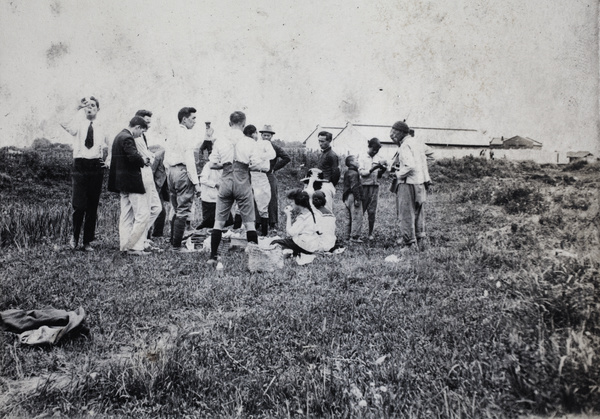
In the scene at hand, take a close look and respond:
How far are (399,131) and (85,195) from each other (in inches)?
187

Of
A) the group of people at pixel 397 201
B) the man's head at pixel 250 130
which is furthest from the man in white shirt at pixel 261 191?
the group of people at pixel 397 201

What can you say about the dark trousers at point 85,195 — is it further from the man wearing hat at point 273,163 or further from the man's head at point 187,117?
the man wearing hat at point 273,163

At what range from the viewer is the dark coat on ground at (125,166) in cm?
616

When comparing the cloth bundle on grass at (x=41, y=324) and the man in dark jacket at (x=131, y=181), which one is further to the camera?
the man in dark jacket at (x=131, y=181)

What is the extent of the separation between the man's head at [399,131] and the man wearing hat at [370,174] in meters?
1.07

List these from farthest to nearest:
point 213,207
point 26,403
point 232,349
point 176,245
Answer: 1. point 213,207
2. point 176,245
3. point 232,349
4. point 26,403

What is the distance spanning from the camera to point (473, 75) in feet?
18.5

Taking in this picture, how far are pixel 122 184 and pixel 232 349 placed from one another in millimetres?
4051

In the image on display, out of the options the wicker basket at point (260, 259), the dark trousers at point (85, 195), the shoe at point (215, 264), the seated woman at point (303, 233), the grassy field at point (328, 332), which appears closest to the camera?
the grassy field at point (328, 332)

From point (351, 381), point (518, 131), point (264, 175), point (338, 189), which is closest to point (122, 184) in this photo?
point (264, 175)

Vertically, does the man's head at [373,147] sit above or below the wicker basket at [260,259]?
above

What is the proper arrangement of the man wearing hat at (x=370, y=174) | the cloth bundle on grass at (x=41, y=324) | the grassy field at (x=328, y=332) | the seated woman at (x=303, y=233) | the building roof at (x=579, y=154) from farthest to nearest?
1. the man wearing hat at (x=370, y=174)
2. the seated woman at (x=303, y=233)
3. the building roof at (x=579, y=154)
4. the cloth bundle on grass at (x=41, y=324)
5. the grassy field at (x=328, y=332)

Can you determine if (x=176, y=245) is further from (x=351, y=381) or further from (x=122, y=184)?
(x=351, y=381)

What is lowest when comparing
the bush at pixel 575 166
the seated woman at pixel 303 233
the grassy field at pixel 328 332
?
the grassy field at pixel 328 332
